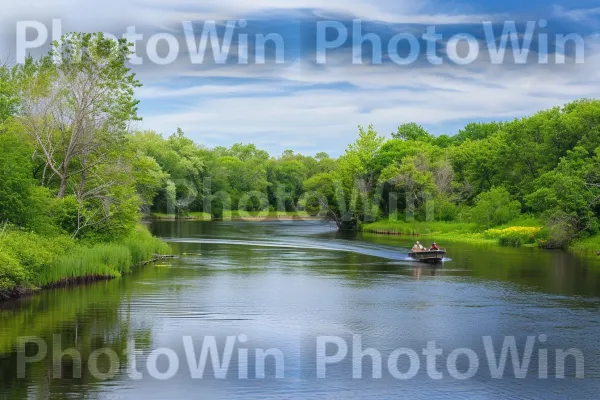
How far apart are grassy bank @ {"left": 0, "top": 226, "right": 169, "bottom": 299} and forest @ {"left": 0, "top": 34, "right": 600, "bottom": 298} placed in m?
0.09

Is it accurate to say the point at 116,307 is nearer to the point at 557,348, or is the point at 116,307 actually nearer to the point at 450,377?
the point at 450,377

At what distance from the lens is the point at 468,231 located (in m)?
85.9

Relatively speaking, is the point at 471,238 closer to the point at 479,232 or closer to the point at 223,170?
the point at 479,232

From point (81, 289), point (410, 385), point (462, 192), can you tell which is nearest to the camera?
point (410, 385)

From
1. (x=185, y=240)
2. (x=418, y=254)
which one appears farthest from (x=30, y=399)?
(x=185, y=240)

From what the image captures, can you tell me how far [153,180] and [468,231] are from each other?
130ft

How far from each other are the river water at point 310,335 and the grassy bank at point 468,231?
24048mm

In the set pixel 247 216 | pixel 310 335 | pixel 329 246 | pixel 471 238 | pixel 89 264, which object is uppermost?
pixel 247 216

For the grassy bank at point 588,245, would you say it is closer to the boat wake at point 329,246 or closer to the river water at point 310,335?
the river water at point 310,335

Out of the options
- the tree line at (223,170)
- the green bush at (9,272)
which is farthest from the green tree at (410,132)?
the green bush at (9,272)

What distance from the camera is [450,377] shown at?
862 inches

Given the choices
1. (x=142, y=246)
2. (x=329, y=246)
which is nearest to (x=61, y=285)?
(x=142, y=246)

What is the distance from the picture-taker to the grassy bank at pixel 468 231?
242ft

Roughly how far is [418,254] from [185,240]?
98.0ft
